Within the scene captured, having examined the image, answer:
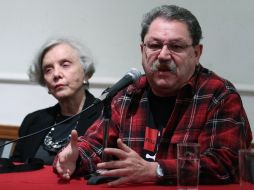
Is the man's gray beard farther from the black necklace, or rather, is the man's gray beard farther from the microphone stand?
the black necklace

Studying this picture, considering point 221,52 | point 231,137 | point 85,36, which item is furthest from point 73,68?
point 231,137

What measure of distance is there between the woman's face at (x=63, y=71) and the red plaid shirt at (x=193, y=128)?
64 centimetres

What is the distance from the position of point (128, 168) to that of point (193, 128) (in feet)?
1.18

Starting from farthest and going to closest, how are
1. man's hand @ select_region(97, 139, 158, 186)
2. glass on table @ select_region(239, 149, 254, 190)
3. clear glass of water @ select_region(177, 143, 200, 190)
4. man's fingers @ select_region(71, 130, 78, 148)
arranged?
man's fingers @ select_region(71, 130, 78, 148) → man's hand @ select_region(97, 139, 158, 186) → clear glass of water @ select_region(177, 143, 200, 190) → glass on table @ select_region(239, 149, 254, 190)

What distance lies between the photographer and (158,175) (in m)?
1.35

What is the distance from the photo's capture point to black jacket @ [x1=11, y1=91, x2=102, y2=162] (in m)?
2.30

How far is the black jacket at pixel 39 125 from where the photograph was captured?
90.4 inches

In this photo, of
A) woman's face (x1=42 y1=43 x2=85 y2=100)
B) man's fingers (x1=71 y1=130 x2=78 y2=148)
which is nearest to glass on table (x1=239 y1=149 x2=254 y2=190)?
man's fingers (x1=71 y1=130 x2=78 y2=148)

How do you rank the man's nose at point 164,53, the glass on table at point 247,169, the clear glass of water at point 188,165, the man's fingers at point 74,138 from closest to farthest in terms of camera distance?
the glass on table at point 247,169, the clear glass of water at point 188,165, the man's fingers at point 74,138, the man's nose at point 164,53

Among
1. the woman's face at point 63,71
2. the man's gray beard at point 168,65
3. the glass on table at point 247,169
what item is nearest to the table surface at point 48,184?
the glass on table at point 247,169

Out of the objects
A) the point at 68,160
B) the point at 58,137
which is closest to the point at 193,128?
the point at 68,160

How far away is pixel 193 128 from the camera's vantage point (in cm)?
159

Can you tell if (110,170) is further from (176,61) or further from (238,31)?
(238,31)

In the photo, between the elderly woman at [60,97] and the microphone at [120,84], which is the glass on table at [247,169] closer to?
the microphone at [120,84]
